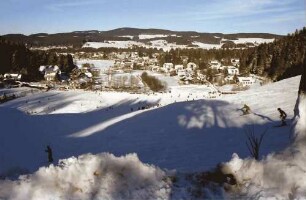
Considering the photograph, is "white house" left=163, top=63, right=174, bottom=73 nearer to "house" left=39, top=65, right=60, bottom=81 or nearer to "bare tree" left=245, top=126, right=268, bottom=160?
"house" left=39, top=65, right=60, bottom=81

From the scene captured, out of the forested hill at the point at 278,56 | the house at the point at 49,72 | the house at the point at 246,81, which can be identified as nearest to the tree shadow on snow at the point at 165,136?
the forested hill at the point at 278,56

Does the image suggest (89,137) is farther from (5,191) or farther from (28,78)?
(28,78)

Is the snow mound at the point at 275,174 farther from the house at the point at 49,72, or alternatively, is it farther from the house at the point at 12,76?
the house at the point at 49,72

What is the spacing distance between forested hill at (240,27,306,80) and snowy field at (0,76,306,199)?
5575 centimetres

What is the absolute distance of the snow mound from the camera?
8156mm

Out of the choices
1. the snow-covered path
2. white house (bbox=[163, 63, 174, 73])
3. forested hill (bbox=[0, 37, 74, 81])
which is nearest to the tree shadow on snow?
the snow-covered path

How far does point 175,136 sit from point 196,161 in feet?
25.4

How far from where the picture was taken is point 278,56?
100312 millimetres

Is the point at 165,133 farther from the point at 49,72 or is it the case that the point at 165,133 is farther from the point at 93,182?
the point at 49,72

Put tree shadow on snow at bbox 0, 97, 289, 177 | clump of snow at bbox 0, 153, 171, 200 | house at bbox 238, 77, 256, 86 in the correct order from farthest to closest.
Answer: house at bbox 238, 77, 256, 86
tree shadow on snow at bbox 0, 97, 289, 177
clump of snow at bbox 0, 153, 171, 200

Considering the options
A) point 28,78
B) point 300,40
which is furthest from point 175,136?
point 28,78

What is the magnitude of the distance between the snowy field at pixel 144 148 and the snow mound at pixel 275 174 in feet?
0.07

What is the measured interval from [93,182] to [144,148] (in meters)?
15.0

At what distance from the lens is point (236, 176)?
29.3 ft
